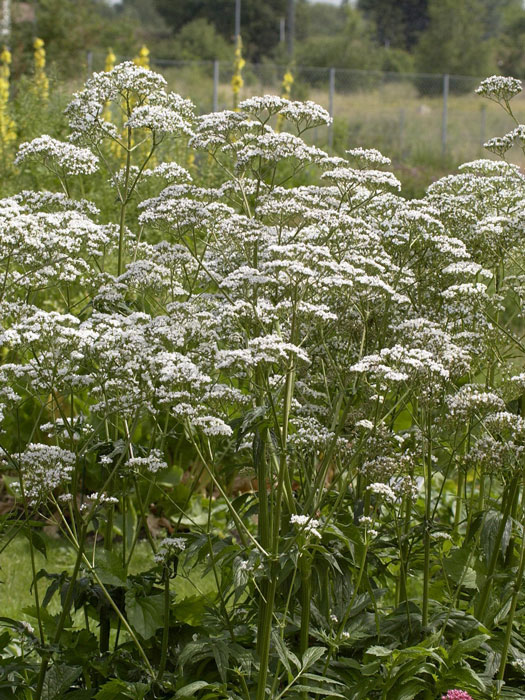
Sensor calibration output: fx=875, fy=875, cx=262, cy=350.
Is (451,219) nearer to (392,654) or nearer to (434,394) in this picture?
(434,394)

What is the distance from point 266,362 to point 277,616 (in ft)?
3.85

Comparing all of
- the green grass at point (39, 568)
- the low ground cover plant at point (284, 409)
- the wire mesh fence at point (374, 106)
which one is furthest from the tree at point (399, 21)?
the low ground cover plant at point (284, 409)

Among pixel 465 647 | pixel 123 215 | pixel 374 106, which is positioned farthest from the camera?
pixel 374 106

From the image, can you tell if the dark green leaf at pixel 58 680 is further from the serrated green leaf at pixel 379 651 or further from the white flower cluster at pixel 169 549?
the serrated green leaf at pixel 379 651

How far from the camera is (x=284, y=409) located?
3.64 meters

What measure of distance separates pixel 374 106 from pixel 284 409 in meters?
42.3

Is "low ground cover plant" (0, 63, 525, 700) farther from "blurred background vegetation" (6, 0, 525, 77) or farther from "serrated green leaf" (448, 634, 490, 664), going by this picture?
"blurred background vegetation" (6, 0, 525, 77)

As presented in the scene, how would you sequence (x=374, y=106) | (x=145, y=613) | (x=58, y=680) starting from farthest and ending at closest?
(x=374, y=106), (x=145, y=613), (x=58, y=680)

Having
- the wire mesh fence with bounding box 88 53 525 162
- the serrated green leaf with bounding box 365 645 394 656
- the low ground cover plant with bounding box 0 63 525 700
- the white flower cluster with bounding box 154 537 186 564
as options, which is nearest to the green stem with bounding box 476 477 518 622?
the low ground cover plant with bounding box 0 63 525 700

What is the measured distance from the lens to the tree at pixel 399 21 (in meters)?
82.0

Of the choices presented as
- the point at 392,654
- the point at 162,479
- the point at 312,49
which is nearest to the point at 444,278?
the point at 392,654

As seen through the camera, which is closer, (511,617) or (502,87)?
(511,617)

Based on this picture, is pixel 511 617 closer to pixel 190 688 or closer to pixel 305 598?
pixel 305 598

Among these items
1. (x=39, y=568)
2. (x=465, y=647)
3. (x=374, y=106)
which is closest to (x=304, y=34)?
(x=374, y=106)
